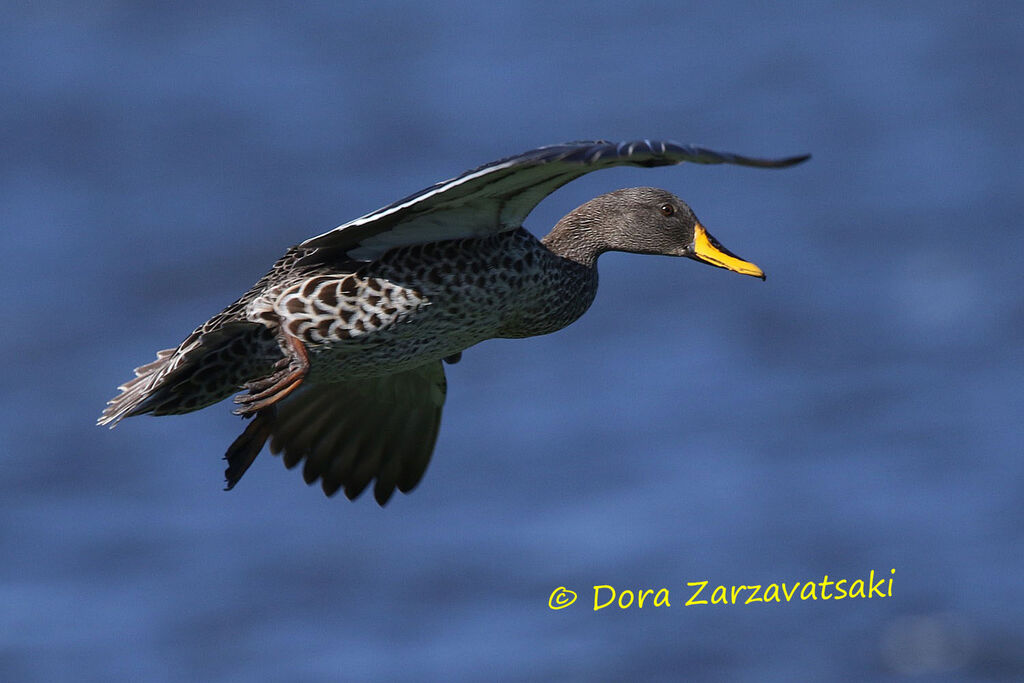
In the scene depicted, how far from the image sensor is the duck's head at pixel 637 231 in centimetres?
907

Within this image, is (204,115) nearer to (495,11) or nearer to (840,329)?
(495,11)

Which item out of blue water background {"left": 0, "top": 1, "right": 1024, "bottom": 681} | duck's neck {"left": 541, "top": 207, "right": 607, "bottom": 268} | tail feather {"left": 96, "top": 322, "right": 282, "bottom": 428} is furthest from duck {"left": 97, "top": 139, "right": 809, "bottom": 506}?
blue water background {"left": 0, "top": 1, "right": 1024, "bottom": 681}

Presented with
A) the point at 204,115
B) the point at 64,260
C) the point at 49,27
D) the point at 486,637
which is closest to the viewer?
the point at 486,637

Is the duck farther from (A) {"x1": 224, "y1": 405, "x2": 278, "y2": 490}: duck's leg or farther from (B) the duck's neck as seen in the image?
(B) the duck's neck

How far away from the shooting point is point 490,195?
793 cm

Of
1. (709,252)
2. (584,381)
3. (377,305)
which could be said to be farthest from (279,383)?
(584,381)

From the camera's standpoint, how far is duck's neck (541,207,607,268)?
9.04 metres

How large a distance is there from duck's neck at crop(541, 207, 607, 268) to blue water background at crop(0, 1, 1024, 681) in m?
11.0

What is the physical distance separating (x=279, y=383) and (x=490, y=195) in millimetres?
1220

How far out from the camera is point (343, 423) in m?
9.91

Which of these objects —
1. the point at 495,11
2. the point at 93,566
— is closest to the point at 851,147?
the point at 495,11

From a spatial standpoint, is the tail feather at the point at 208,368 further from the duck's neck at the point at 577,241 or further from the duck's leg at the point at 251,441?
the duck's neck at the point at 577,241

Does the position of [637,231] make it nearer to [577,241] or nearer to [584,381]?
[577,241]

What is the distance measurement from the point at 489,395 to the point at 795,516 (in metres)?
4.13
